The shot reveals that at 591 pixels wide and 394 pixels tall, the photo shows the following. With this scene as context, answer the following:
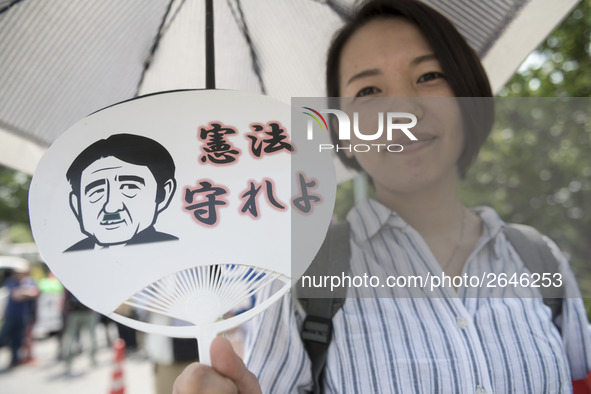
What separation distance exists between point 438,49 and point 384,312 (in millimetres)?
715

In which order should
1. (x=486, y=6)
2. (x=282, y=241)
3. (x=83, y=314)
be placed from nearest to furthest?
(x=282, y=241), (x=486, y=6), (x=83, y=314)

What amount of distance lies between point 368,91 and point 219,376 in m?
0.80

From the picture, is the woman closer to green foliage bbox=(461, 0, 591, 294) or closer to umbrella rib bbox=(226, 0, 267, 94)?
green foliage bbox=(461, 0, 591, 294)

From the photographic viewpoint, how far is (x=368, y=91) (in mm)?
1198

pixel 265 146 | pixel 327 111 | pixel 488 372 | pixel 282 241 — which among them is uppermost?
pixel 327 111

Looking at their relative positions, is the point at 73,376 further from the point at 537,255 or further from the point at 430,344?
the point at 537,255

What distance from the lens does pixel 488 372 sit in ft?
3.46

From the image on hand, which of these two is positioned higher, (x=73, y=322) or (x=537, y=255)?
(x=73, y=322)

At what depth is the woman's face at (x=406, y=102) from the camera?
1129 mm

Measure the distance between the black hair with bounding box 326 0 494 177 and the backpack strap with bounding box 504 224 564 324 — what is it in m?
0.25

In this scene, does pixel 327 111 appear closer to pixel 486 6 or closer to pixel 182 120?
pixel 182 120

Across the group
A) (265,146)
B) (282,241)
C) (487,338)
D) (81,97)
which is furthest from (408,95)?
(81,97)

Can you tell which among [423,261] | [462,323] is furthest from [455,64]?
[462,323]

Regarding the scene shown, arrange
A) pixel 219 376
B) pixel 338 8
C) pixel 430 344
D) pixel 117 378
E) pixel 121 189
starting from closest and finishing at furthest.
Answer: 1. pixel 219 376
2. pixel 121 189
3. pixel 430 344
4. pixel 338 8
5. pixel 117 378
